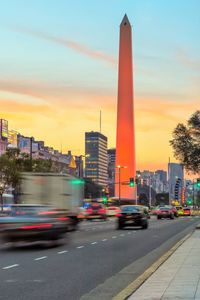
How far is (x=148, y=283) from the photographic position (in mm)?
11625

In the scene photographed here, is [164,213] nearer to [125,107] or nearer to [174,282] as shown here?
[125,107]

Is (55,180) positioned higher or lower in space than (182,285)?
higher

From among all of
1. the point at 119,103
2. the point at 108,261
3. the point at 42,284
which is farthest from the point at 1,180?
the point at 42,284

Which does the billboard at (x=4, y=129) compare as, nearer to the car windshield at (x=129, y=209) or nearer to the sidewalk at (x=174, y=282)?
the car windshield at (x=129, y=209)

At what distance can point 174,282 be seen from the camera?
450 inches

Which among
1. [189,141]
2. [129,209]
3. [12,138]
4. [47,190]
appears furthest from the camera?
[12,138]

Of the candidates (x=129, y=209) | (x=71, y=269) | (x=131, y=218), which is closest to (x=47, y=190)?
(x=131, y=218)

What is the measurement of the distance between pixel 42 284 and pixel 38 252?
7955 mm

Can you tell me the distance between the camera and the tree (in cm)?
3584

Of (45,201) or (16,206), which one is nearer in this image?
(16,206)

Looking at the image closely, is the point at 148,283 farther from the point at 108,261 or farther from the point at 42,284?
the point at 108,261

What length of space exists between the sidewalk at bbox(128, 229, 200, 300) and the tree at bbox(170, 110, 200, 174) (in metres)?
19.5

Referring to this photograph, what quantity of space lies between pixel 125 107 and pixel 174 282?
90.9 m

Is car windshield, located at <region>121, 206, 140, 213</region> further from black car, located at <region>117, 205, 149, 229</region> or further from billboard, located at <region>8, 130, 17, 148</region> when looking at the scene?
billboard, located at <region>8, 130, 17, 148</region>
